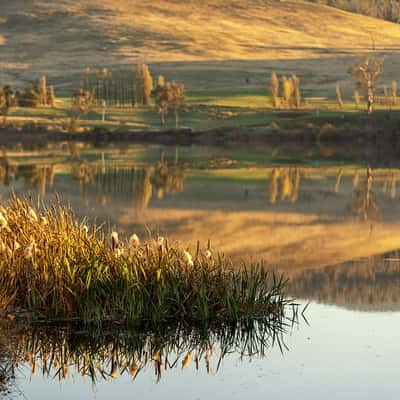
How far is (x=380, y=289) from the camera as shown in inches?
695

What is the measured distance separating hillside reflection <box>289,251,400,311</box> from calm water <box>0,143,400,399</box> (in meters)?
0.04

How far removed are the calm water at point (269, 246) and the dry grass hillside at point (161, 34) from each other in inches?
3929

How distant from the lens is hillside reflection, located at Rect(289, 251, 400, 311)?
16.8 meters

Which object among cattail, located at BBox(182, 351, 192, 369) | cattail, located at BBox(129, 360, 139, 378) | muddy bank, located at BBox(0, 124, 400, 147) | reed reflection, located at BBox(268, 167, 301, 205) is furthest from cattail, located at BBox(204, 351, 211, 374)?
muddy bank, located at BBox(0, 124, 400, 147)

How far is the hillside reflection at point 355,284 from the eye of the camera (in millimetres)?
16844

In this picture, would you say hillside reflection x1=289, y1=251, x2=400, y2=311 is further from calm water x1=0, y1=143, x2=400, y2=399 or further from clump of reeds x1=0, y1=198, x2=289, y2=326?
clump of reeds x1=0, y1=198, x2=289, y2=326

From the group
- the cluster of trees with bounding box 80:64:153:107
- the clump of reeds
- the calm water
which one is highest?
the clump of reeds

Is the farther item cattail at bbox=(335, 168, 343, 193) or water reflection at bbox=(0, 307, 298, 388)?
cattail at bbox=(335, 168, 343, 193)

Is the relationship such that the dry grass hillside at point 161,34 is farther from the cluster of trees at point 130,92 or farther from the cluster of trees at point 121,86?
the cluster of trees at point 130,92

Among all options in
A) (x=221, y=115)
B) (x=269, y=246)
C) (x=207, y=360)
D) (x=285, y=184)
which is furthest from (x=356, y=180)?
(x=221, y=115)

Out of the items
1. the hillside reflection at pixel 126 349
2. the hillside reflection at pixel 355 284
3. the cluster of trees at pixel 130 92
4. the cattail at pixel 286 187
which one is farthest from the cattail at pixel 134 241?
the cluster of trees at pixel 130 92

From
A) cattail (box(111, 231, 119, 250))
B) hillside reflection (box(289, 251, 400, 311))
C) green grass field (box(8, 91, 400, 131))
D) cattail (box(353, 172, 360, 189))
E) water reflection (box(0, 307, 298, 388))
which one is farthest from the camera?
green grass field (box(8, 91, 400, 131))

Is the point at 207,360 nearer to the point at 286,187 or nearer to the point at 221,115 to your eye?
the point at 286,187

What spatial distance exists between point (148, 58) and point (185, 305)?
488 ft
